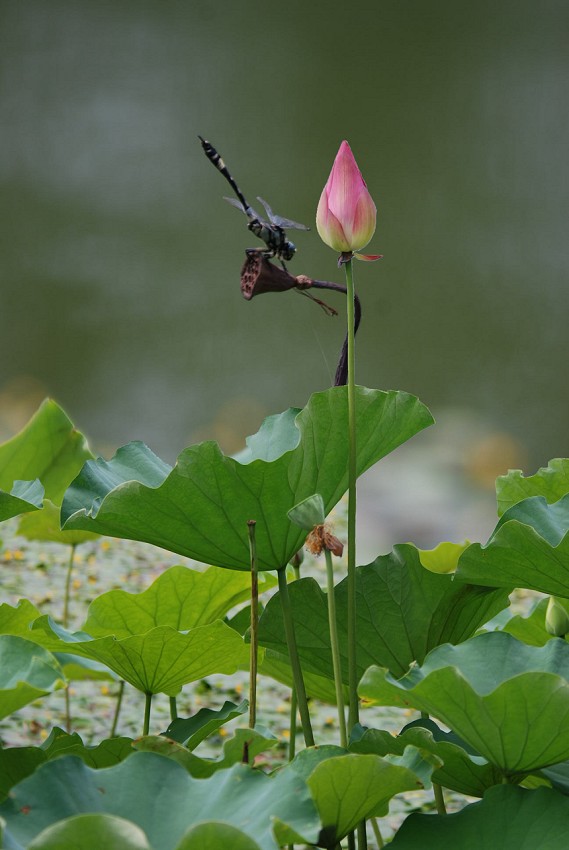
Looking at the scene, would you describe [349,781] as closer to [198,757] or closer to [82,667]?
[198,757]

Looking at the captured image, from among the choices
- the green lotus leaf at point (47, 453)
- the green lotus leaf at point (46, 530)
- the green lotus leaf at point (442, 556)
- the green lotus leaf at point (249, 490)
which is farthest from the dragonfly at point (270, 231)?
the green lotus leaf at point (46, 530)

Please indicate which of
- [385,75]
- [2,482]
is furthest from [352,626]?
[385,75]

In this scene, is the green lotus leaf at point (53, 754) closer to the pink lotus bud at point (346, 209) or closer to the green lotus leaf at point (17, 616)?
the green lotus leaf at point (17, 616)

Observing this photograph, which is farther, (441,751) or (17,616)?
(17,616)

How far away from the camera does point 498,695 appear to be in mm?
576

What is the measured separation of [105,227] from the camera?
5.52 metres

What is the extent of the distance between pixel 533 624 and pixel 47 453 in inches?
24.2

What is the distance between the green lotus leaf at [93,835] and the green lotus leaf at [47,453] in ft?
2.44

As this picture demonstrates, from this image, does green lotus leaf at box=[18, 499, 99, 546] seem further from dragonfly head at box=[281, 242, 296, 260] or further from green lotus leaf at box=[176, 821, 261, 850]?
green lotus leaf at box=[176, 821, 261, 850]

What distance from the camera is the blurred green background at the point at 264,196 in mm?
5184

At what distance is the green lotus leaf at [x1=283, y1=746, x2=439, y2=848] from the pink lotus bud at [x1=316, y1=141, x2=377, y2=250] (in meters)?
0.34

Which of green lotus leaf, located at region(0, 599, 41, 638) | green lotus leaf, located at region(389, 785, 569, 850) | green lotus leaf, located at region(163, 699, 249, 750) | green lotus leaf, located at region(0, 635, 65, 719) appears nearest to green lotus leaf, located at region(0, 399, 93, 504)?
green lotus leaf, located at region(0, 599, 41, 638)

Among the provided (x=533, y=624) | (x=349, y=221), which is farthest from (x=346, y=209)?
(x=533, y=624)

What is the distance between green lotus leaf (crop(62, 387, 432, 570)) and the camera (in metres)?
0.73
